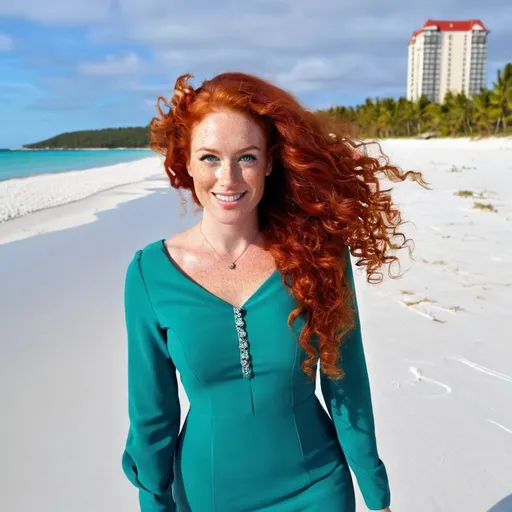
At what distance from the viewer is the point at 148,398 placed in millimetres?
1530

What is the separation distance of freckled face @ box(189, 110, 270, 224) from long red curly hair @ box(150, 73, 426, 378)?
4 cm

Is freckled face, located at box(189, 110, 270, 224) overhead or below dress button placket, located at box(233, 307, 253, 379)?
overhead

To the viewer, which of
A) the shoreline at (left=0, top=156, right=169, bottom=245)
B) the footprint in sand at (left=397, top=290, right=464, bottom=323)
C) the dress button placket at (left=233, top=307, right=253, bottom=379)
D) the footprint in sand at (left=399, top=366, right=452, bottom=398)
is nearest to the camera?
the dress button placket at (left=233, top=307, right=253, bottom=379)

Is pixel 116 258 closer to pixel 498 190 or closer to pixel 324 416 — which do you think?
→ pixel 324 416

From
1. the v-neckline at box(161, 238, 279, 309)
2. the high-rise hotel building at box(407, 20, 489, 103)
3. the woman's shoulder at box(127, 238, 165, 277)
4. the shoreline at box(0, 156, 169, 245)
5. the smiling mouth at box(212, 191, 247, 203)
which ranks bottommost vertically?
the shoreline at box(0, 156, 169, 245)

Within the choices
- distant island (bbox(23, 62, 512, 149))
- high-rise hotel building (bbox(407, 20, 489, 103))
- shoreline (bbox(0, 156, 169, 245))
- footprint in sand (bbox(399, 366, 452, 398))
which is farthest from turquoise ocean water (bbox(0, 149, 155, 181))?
high-rise hotel building (bbox(407, 20, 489, 103))

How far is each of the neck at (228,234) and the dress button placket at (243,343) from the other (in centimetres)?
24

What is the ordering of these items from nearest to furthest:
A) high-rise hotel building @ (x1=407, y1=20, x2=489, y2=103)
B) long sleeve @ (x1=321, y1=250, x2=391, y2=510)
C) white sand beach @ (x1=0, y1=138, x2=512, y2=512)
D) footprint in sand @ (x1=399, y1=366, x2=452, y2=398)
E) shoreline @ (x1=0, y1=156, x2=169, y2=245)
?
1. long sleeve @ (x1=321, y1=250, x2=391, y2=510)
2. white sand beach @ (x1=0, y1=138, x2=512, y2=512)
3. footprint in sand @ (x1=399, y1=366, x2=452, y2=398)
4. shoreline @ (x1=0, y1=156, x2=169, y2=245)
5. high-rise hotel building @ (x1=407, y1=20, x2=489, y2=103)

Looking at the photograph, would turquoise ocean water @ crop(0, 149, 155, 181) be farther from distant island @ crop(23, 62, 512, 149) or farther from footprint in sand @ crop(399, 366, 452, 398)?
footprint in sand @ crop(399, 366, 452, 398)

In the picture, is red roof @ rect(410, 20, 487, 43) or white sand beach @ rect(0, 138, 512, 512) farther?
red roof @ rect(410, 20, 487, 43)

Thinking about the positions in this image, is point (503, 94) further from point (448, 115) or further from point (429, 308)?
point (429, 308)

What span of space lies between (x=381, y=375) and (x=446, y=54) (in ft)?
454

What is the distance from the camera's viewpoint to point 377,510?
5.34 ft

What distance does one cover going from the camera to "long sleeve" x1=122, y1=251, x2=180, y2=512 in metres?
1.51
